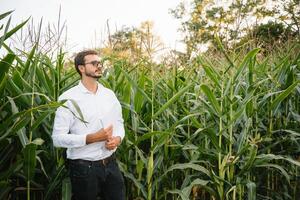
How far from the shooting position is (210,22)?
82.1 ft

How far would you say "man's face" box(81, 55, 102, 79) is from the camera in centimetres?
267

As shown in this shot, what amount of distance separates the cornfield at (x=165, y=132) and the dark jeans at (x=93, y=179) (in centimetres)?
13

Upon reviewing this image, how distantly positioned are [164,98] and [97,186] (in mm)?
1249

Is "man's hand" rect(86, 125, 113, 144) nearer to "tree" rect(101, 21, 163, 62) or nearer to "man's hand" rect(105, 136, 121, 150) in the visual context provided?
"man's hand" rect(105, 136, 121, 150)

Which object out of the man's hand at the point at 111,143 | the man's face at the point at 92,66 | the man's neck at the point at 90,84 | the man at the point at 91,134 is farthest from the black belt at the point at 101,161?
the man's face at the point at 92,66

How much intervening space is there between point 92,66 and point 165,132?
68 cm

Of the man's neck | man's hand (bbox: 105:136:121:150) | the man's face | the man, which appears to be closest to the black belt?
the man

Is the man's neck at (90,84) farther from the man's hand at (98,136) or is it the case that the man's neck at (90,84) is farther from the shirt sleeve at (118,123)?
the man's hand at (98,136)

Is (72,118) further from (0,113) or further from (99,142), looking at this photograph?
(0,113)

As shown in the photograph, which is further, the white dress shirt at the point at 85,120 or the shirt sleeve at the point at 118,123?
the shirt sleeve at the point at 118,123

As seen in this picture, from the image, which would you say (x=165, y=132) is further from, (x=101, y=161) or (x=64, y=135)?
(x=64, y=135)

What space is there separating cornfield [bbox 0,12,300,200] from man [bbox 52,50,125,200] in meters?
0.15

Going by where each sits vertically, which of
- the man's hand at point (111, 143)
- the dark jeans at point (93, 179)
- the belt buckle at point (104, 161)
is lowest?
the dark jeans at point (93, 179)

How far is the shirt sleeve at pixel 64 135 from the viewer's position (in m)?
2.42
